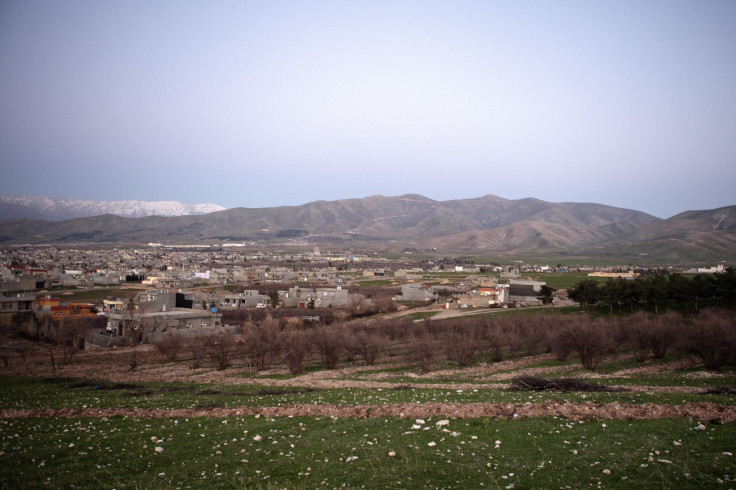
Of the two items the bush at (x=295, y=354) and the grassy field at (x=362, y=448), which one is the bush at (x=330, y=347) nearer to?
the bush at (x=295, y=354)

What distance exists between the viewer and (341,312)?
68.4 m

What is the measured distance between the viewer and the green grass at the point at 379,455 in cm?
798

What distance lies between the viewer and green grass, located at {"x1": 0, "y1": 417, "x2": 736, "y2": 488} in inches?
314

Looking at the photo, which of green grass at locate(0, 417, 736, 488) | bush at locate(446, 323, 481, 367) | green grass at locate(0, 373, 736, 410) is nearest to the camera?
green grass at locate(0, 417, 736, 488)

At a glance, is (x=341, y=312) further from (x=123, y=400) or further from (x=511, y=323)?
(x=123, y=400)

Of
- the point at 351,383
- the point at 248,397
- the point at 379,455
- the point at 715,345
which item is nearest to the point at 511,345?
the point at 715,345

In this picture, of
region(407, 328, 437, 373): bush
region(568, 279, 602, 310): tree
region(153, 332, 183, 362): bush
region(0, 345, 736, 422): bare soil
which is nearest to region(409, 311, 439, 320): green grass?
region(568, 279, 602, 310): tree

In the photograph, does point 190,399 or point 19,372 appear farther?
point 19,372

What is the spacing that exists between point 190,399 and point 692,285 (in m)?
53.5

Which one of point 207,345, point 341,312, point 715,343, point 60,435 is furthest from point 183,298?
point 715,343

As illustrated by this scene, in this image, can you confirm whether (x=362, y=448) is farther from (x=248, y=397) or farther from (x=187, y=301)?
(x=187, y=301)

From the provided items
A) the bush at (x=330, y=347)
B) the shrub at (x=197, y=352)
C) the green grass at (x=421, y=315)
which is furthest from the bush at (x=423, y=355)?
the green grass at (x=421, y=315)

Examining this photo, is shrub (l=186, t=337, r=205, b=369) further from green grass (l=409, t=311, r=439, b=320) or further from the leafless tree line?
green grass (l=409, t=311, r=439, b=320)

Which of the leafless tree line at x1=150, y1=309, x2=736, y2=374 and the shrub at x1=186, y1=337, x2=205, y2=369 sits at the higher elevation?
the leafless tree line at x1=150, y1=309, x2=736, y2=374
